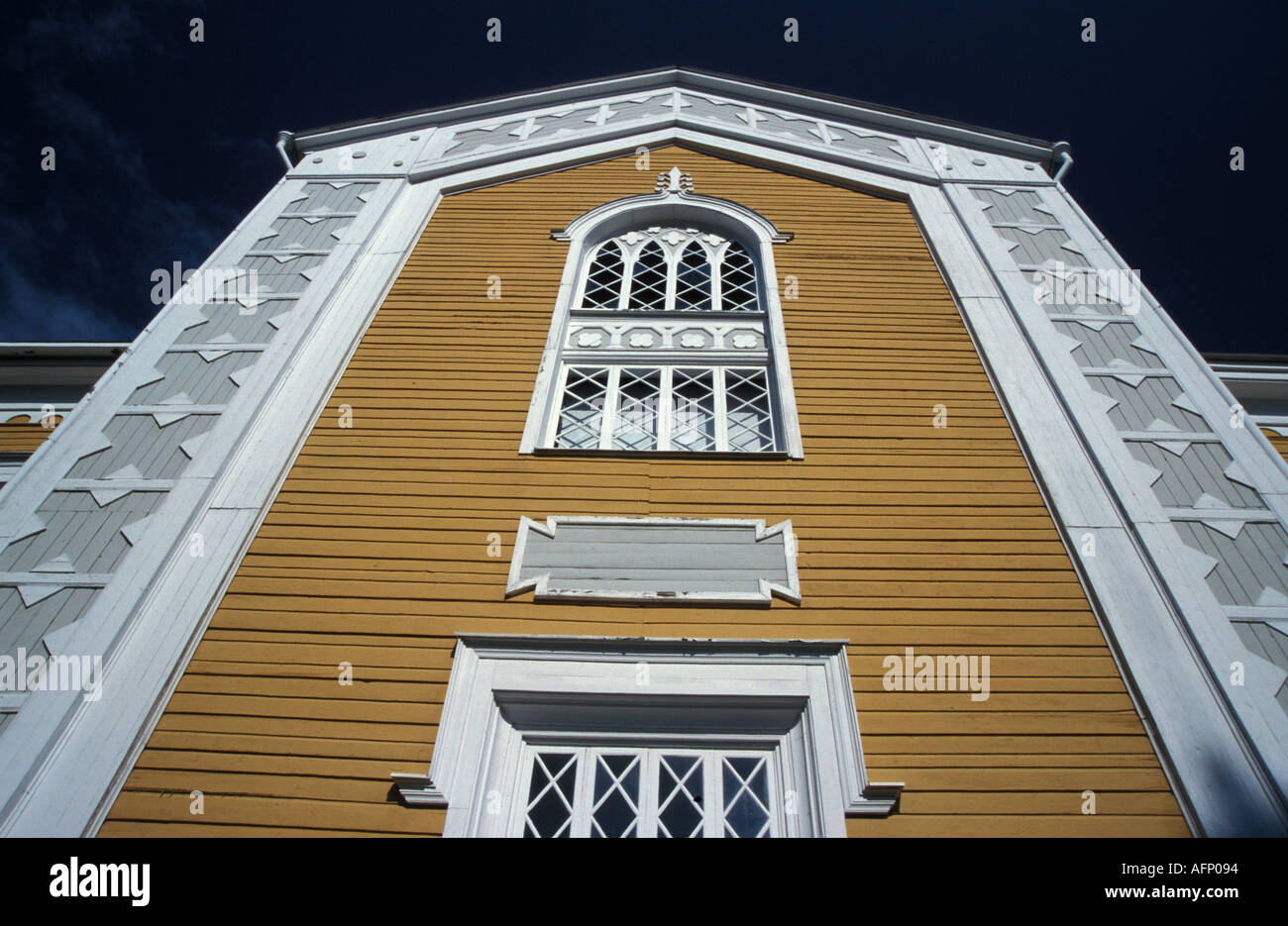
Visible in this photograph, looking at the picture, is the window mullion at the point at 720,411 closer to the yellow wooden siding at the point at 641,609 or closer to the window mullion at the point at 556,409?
the yellow wooden siding at the point at 641,609

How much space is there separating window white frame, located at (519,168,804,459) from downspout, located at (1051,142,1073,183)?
3590 millimetres

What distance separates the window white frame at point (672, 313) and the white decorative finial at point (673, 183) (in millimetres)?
19

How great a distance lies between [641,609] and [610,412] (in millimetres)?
2272

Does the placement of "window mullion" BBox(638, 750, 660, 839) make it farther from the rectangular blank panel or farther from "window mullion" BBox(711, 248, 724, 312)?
"window mullion" BBox(711, 248, 724, 312)

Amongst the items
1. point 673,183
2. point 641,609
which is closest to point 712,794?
point 641,609

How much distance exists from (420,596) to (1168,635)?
436 centimetres

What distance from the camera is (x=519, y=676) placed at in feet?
15.7

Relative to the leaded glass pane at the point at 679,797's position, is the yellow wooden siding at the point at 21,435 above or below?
above

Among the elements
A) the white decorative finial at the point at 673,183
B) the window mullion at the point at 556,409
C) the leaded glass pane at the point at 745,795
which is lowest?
the leaded glass pane at the point at 745,795

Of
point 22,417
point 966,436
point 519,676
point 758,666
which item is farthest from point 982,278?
point 22,417

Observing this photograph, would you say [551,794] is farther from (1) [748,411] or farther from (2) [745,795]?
(1) [748,411]

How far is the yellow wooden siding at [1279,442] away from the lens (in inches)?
331

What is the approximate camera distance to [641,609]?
16.8 ft

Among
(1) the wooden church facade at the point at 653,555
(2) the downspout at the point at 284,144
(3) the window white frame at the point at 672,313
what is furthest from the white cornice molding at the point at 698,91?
(3) the window white frame at the point at 672,313
